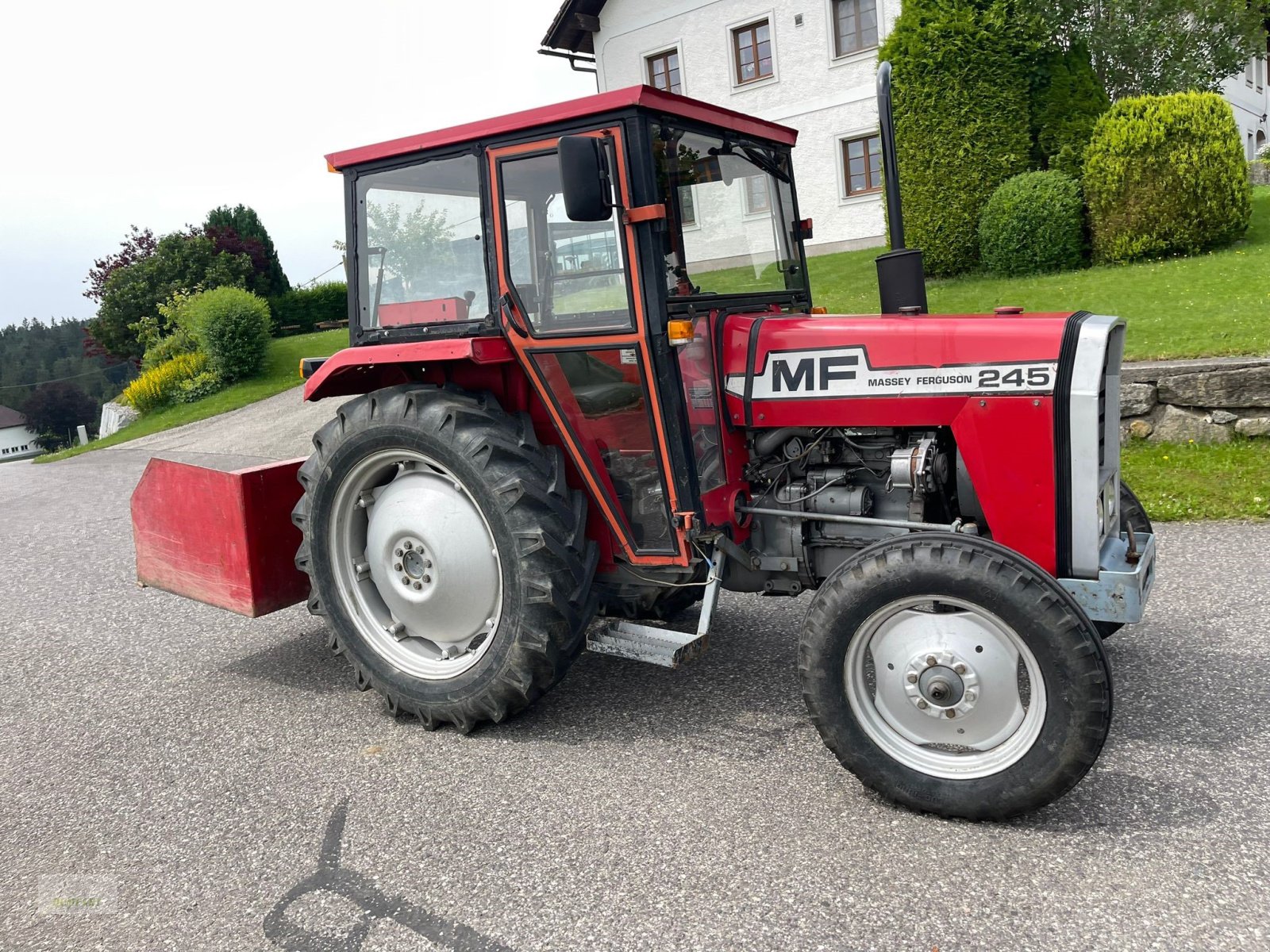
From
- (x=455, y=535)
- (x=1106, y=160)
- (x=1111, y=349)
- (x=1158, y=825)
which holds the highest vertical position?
(x=1106, y=160)

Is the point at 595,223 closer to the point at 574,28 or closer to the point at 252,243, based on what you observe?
the point at 574,28

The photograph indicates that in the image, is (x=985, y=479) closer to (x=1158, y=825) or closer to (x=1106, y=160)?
(x=1158, y=825)

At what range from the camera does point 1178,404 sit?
7.10 m

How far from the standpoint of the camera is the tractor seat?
11.7ft

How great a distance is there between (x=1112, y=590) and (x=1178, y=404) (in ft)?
15.5

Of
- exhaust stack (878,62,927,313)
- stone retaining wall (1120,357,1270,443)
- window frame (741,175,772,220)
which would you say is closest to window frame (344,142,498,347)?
window frame (741,175,772,220)

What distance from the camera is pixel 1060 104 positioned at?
1440cm

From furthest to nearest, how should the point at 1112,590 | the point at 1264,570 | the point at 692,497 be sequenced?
the point at 1264,570
the point at 692,497
the point at 1112,590

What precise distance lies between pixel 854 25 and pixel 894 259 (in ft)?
61.4

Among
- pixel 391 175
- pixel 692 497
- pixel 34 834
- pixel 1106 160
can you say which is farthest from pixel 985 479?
pixel 1106 160

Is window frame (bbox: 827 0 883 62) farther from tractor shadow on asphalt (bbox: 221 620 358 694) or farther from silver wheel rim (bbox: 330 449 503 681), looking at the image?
silver wheel rim (bbox: 330 449 503 681)

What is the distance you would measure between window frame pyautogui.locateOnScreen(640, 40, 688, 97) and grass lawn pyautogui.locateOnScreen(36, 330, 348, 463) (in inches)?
370

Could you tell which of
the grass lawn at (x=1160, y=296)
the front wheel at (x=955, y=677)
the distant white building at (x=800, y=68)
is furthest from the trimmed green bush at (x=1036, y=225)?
the front wheel at (x=955, y=677)

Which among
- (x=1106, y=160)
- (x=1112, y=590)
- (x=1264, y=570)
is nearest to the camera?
(x=1112, y=590)
